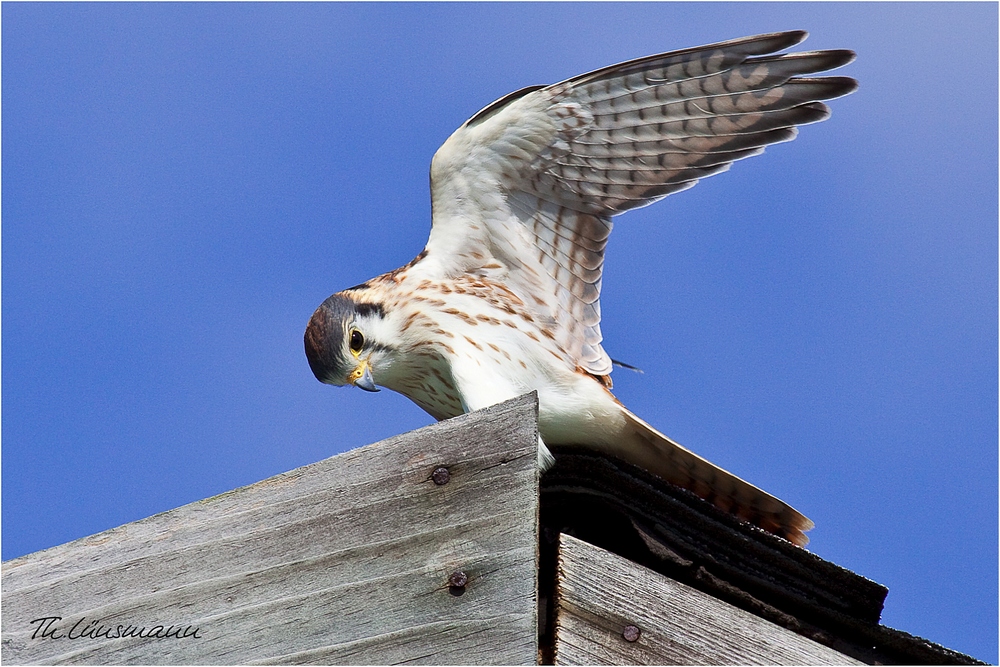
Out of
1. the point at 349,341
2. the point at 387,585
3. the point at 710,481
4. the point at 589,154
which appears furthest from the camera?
the point at 349,341

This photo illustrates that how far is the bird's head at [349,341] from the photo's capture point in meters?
3.94

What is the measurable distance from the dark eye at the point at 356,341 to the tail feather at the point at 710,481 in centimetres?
103

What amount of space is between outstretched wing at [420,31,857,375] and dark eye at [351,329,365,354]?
36cm

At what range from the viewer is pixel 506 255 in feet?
13.1

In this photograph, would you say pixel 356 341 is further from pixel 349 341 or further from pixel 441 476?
pixel 441 476

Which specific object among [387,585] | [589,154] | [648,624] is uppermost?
[589,154]

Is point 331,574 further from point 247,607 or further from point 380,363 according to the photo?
point 380,363

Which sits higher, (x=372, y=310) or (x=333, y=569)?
(x=372, y=310)

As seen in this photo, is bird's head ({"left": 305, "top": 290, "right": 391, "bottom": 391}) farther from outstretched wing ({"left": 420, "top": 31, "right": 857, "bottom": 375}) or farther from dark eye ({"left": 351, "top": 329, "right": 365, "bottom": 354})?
outstretched wing ({"left": 420, "top": 31, "right": 857, "bottom": 375})

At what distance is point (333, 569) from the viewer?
81.7 inches

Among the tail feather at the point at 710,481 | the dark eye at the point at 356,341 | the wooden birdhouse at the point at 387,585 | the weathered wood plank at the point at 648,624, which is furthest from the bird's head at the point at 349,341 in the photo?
the weathered wood plank at the point at 648,624

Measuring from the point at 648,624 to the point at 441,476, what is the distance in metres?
0.56
